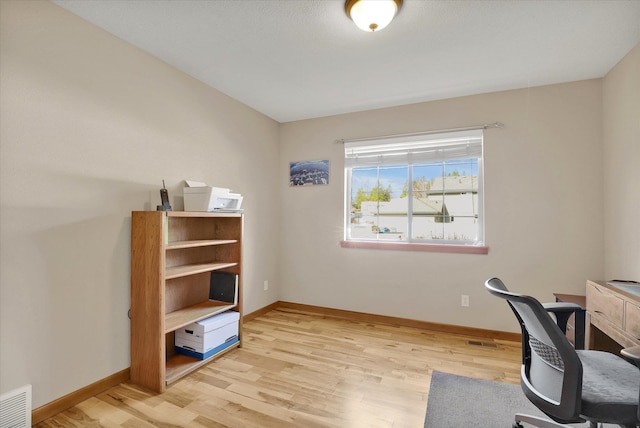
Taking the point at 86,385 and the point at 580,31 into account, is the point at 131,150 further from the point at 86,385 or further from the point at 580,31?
the point at 580,31

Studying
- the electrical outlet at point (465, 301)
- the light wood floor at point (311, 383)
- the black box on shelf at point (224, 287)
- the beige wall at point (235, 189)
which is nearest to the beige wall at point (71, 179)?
the beige wall at point (235, 189)

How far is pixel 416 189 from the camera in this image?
3412mm

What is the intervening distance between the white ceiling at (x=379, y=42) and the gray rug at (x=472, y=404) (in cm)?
247

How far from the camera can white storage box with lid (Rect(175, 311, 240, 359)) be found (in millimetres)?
2445

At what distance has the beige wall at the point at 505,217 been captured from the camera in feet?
9.00

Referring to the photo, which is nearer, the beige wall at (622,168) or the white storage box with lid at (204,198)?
the beige wall at (622,168)

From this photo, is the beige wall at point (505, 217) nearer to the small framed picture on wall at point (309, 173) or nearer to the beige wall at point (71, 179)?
the small framed picture on wall at point (309, 173)

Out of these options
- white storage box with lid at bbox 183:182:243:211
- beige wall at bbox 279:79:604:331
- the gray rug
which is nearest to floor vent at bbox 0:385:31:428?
white storage box with lid at bbox 183:182:243:211

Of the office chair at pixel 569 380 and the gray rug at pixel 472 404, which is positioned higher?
the office chair at pixel 569 380

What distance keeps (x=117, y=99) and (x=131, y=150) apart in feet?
1.19

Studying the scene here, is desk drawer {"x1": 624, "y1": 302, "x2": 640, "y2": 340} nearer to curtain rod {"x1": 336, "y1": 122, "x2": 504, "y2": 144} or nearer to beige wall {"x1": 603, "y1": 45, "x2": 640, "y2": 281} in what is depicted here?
beige wall {"x1": 603, "y1": 45, "x2": 640, "y2": 281}

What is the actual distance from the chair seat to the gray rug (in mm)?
575

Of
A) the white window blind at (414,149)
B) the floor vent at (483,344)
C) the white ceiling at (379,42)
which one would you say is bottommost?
the floor vent at (483,344)

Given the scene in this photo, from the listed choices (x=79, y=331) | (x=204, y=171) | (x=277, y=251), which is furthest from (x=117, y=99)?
(x=277, y=251)
